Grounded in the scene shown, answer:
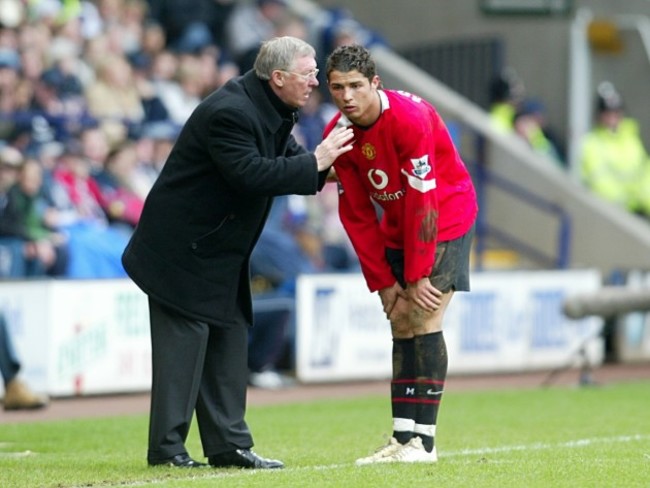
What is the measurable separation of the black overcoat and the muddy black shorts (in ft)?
1.97

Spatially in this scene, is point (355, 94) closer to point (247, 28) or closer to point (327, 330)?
point (327, 330)

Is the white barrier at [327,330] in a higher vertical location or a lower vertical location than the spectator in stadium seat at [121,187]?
lower

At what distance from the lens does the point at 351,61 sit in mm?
7777

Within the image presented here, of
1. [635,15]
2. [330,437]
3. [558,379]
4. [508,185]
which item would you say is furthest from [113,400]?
[635,15]

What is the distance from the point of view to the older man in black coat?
312 inches

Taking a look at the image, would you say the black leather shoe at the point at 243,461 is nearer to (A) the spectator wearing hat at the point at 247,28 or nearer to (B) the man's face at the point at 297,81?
(B) the man's face at the point at 297,81

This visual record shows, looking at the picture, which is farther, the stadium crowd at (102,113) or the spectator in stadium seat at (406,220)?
the stadium crowd at (102,113)

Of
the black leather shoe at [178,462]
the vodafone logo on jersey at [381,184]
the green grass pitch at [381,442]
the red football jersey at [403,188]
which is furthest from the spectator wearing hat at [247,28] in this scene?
the black leather shoe at [178,462]

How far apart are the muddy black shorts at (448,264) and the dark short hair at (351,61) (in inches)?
40.1

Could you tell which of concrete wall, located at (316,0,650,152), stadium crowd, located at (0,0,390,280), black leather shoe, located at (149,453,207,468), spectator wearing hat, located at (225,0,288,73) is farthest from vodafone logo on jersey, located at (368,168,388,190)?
concrete wall, located at (316,0,650,152)

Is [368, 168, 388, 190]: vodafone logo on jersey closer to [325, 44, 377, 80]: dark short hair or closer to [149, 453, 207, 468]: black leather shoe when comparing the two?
[325, 44, 377, 80]: dark short hair

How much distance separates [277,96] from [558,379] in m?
9.00

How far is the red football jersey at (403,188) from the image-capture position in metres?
7.93

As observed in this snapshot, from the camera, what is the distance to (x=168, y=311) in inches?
323
